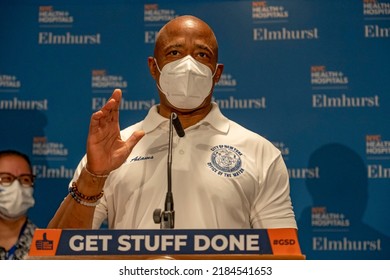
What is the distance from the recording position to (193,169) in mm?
1938

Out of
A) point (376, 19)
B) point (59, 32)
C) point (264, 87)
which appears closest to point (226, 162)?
point (264, 87)

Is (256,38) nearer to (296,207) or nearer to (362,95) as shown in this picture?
(362,95)

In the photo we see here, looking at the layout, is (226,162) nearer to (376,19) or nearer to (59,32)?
(376,19)

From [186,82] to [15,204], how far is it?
139cm

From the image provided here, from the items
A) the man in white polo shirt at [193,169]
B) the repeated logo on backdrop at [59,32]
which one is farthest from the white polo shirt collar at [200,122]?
the repeated logo on backdrop at [59,32]

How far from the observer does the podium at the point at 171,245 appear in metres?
1.16

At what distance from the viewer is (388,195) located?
10.3 feet

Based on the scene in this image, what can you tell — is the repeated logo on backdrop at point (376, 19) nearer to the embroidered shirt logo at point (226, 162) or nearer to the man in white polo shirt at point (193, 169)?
the man in white polo shirt at point (193, 169)

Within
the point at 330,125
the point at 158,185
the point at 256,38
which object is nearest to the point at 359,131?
the point at 330,125

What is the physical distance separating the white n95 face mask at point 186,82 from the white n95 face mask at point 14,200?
1263 mm

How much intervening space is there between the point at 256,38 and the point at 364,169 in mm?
949

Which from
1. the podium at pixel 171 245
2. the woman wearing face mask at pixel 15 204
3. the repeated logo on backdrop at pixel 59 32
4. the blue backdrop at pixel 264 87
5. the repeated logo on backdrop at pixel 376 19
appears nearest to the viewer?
the podium at pixel 171 245

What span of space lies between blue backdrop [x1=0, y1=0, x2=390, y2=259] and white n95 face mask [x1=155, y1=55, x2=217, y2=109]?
1.25m

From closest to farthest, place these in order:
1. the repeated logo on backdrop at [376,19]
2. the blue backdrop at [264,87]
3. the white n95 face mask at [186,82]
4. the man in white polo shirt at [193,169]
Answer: the man in white polo shirt at [193,169], the white n95 face mask at [186,82], the blue backdrop at [264,87], the repeated logo on backdrop at [376,19]
